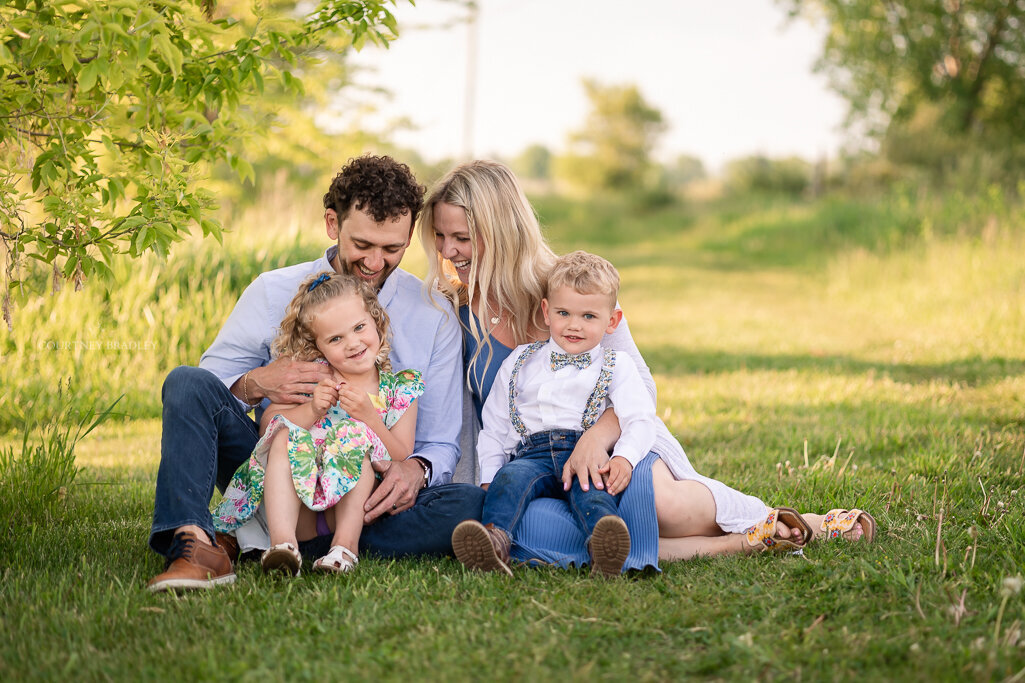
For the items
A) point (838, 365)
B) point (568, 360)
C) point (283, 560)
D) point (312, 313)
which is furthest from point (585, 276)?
point (838, 365)

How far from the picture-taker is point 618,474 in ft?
10.1

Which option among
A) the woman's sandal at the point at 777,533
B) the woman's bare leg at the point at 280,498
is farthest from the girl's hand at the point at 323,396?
the woman's sandal at the point at 777,533

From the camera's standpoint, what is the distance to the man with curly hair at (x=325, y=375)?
9.55ft

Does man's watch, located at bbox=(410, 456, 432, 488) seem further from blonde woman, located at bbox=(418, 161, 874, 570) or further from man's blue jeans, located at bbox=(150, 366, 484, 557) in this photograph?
blonde woman, located at bbox=(418, 161, 874, 570)

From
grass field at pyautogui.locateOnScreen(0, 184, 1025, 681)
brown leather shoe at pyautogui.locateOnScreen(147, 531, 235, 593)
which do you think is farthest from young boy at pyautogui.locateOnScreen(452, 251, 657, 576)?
brown leather shoe at pyautogui.locateOnScreen(147, 531, 235, 593)

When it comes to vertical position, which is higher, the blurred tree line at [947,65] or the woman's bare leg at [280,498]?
the blurred tree line at [947,65]

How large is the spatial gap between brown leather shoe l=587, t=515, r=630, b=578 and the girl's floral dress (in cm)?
89

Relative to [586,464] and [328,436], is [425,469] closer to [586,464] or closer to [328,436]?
[328,436]

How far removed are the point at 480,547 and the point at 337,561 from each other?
19.2 inches

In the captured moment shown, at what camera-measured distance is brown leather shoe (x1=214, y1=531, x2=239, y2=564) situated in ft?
10.4

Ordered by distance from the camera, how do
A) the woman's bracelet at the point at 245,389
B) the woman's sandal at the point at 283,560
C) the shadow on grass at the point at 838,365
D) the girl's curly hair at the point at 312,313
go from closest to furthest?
the woman's sandal at the point at 283,560 < the girl's curly hair at the point at 312,313 < the woman's bracelet at the point at 245,389 < the shadow on grass at the point at 838,365

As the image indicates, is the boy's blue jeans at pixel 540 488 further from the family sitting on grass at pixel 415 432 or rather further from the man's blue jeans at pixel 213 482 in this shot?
the man's blue jeans at pixel 213 482

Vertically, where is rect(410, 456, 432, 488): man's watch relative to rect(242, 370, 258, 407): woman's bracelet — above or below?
below

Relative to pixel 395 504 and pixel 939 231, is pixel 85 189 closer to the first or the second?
pixel 395 504
